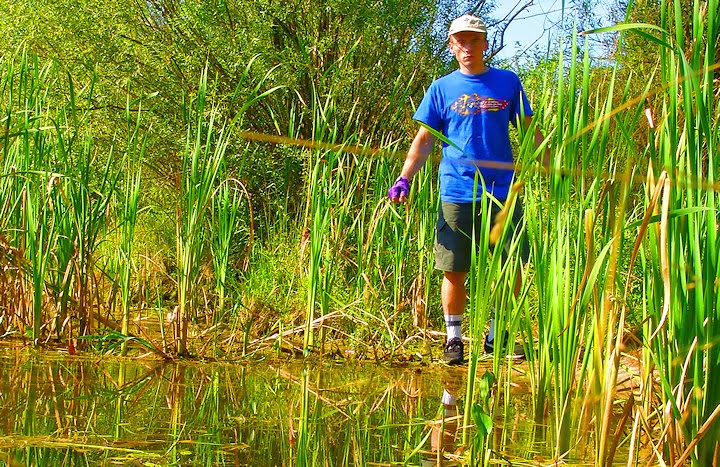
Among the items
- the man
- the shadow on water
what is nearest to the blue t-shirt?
the man

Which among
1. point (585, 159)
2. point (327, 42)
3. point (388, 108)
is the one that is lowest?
point (585, 159)

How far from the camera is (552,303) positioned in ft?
8.20

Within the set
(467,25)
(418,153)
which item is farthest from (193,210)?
(467,25)

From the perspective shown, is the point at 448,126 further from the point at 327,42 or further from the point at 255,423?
the point at 327,42

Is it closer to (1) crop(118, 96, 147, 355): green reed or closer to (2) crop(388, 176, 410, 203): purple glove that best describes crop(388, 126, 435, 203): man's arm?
(2) crop(388, 176, 410, 203): purple glove

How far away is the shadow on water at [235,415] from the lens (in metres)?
2.46

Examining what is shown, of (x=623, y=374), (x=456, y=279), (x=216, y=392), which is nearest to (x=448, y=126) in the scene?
(x=456, y=279)

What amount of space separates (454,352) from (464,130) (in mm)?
1018

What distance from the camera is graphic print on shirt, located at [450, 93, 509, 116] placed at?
4391mm

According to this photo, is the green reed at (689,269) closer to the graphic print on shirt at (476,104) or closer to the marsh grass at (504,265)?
the marsh grass at (504,265)

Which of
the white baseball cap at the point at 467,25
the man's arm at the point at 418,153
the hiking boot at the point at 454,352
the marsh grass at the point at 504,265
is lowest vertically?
the hiking boot at the point at 454,352

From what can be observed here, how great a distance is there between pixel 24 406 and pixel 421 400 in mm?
1368

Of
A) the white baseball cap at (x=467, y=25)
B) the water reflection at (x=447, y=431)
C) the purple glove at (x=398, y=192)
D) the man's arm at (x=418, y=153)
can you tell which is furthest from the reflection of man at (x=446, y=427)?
the white baseball cap at (x=467, y=25)

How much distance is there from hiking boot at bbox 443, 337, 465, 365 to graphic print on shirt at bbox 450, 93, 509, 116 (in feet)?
3.44
